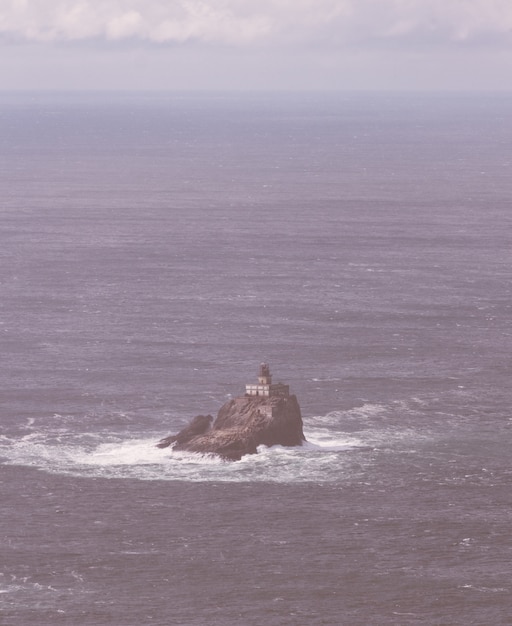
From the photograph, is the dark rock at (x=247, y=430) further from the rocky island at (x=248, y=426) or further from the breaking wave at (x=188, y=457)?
the breaking wave at (x=188, y=457)

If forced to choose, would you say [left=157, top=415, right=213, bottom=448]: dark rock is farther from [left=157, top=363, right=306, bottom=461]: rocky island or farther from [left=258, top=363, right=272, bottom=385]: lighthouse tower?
[left=258, top=363, right=272, bottom=385]: lighthouse tower

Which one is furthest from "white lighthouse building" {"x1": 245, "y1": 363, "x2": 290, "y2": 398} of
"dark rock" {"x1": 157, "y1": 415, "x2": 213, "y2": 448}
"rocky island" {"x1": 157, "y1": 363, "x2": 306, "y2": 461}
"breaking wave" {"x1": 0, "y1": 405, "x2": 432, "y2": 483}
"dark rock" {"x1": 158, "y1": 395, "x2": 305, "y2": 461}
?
"dark rock" {"x1": 157, "y1": 415, "x2": 213, "y2": 448}

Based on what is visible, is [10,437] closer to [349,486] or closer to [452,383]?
[349,486]

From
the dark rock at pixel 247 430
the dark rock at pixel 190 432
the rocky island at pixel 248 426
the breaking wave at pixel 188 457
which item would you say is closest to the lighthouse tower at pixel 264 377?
the rocky island at pixel 248 426

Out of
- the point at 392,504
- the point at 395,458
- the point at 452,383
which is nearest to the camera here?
the point at 392,504

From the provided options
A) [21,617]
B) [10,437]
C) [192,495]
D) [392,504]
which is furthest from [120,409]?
[21,617]

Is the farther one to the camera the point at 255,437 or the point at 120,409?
the point at 120,409

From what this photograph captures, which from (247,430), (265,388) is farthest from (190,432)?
(265,388)

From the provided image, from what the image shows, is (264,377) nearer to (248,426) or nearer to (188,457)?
(248,426)
